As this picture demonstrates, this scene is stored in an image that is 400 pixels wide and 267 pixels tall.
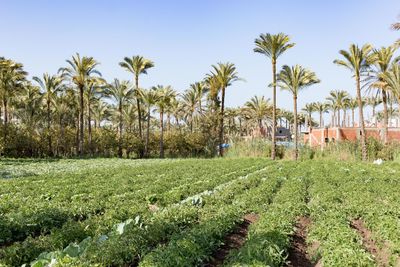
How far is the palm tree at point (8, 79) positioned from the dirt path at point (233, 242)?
32401mm

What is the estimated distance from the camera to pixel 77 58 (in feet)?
127

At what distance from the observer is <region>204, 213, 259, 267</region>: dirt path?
239 inches

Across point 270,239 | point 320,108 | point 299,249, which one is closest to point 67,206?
point 270,239

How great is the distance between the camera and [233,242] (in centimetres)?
700

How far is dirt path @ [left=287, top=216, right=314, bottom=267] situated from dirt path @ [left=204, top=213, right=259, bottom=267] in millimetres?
889

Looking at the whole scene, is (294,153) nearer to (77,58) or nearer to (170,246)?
(77,58)

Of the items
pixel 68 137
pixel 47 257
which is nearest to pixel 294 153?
pixel 68 137

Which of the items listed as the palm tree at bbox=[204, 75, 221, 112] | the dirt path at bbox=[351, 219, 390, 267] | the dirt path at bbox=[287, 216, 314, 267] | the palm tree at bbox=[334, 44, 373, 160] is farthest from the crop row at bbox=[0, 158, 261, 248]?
the palm tree at bbox=[204, 75, 221, 112]

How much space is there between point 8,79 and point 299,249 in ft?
121

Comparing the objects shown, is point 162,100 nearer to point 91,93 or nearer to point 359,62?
point 91,93

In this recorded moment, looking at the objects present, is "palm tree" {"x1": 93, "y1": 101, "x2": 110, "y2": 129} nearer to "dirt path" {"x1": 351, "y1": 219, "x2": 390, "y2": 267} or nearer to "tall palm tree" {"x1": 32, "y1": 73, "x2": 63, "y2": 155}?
"tall palm tree" {"x1": 32, "y1": 73, "x2": 63, "y2": 155}

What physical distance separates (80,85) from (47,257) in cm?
3586

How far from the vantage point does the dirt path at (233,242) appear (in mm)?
6082

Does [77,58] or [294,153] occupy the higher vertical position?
[77,58]
